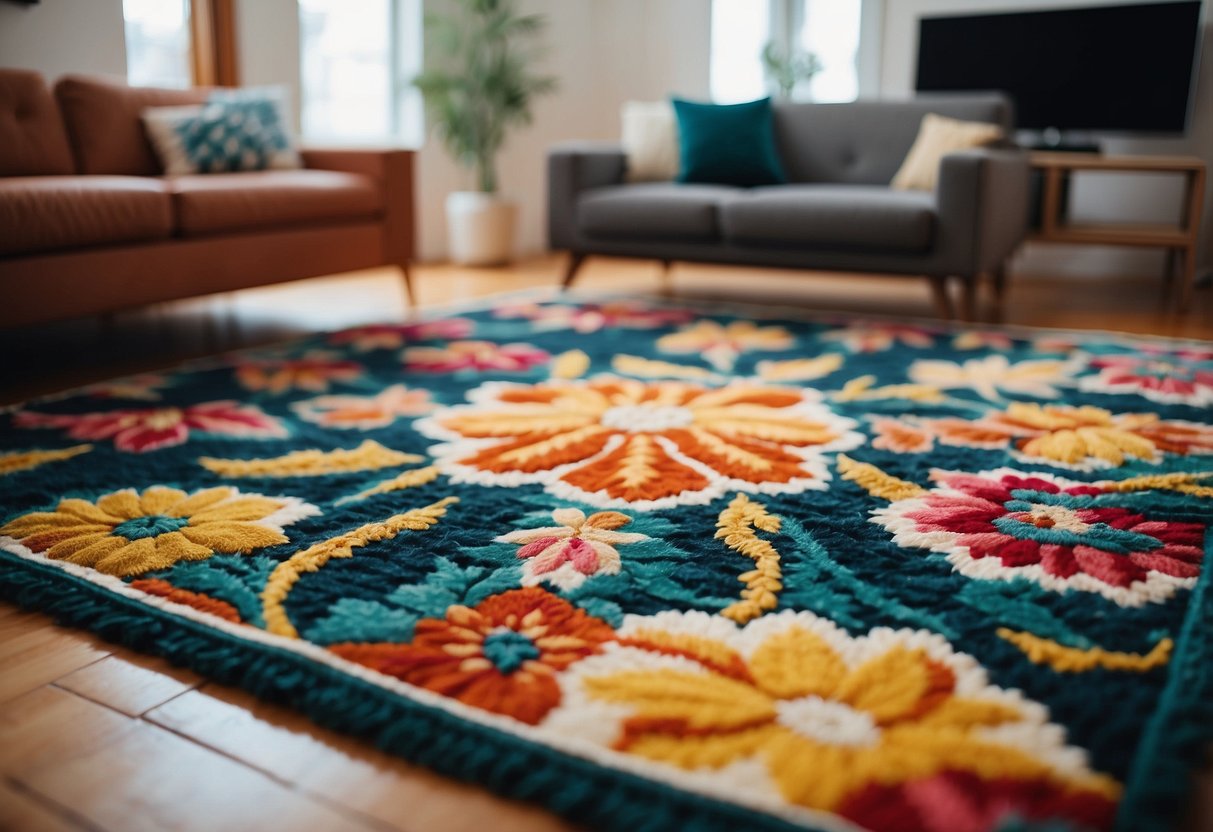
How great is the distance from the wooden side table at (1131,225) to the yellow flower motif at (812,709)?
330 cm

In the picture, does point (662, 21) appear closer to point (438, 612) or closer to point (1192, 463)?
point (1192, 463)

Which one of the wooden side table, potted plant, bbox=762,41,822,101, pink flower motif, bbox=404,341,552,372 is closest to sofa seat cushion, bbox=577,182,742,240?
pink flower motif, bbox=404,341,552,372

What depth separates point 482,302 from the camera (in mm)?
3867

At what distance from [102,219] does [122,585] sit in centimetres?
161

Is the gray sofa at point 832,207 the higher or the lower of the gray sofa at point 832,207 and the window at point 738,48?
the lower

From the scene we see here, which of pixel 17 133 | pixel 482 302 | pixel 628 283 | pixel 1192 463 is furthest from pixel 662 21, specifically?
pixel 1192 463

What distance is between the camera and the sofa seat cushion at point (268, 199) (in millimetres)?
2916

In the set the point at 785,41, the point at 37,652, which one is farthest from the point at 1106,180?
the point at 37,652

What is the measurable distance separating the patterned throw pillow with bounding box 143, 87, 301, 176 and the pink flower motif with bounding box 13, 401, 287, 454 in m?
1.48

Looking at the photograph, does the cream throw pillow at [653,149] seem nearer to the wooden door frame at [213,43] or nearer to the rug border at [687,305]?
the rug border at [687,305]

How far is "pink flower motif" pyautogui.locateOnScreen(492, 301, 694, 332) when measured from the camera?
3.35 m

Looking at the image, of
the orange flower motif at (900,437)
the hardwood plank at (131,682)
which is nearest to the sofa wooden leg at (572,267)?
the orange flower motif at (900,437)

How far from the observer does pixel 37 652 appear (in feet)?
4.03

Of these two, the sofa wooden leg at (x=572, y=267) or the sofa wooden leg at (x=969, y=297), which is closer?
the sofa wooden leg at (x=969, y=297)
